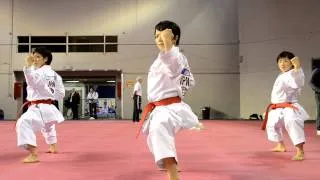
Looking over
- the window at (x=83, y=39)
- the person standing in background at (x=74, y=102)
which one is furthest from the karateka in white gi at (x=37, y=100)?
the window at (x=83, y=39)

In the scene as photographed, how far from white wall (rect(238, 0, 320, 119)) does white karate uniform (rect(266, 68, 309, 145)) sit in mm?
14295

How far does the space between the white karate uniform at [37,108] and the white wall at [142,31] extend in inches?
636

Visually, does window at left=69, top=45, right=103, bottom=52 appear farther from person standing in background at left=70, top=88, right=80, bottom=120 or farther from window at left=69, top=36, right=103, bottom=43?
person standing in background at left=70, top=88, right=80, bottom=120

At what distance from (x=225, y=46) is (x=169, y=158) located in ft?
62.0

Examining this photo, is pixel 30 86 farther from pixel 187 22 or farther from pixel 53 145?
pixel 187 22

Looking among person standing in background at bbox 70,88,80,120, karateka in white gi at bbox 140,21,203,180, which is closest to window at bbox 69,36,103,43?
person standing in background at bbox 70,88,80,120

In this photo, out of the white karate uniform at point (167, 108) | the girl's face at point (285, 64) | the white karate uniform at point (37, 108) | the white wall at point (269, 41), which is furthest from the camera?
the white wall at point (269, 41)

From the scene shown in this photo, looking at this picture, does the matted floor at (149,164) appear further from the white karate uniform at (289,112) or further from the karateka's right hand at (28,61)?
the karateka's right hand at (28,61)

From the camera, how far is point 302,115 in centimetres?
555

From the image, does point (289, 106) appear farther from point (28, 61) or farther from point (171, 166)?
point (28, 61)

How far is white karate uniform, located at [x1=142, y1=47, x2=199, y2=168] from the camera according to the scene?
11.3 ft

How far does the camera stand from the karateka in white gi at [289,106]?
5.39 m

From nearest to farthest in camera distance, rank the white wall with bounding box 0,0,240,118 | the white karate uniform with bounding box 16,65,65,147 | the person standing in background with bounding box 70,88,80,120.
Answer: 1. the white karate uniform with bounding box 16,65,65,147
2. the person standing in background with bounding box 70,88,80,120
3. the white wall with bounding box 0,0,240,118

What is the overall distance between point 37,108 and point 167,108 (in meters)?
2.36
